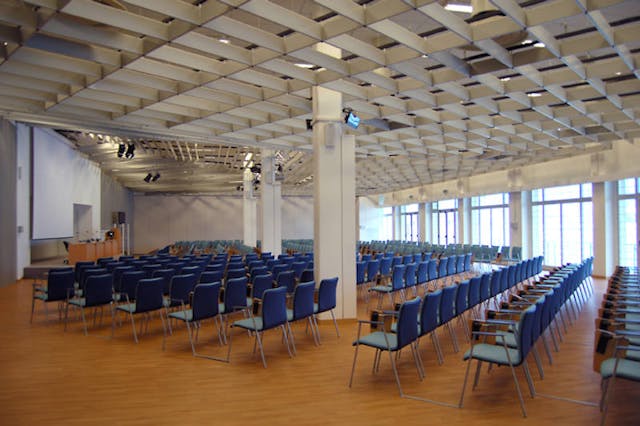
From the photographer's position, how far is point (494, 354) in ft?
14.5

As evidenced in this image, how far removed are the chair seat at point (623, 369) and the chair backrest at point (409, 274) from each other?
5.53 meters

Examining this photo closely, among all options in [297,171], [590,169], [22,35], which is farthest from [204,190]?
[22,35]

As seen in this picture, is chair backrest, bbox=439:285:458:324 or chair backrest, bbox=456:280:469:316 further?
chair backrest, bbox=456:280:469:316

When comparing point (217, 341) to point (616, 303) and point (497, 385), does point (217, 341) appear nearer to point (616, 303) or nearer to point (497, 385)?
point (497, 385)

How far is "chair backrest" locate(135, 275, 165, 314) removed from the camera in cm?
680

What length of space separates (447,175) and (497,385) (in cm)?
1832

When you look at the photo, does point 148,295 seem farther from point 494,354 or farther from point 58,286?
point 494,354

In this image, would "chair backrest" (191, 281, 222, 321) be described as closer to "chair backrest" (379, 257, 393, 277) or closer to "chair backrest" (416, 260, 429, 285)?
"chair backrest" (416, 260, 429, 285)

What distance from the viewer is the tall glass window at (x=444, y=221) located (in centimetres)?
2655

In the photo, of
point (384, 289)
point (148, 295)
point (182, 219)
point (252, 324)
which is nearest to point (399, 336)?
point (252, 324)

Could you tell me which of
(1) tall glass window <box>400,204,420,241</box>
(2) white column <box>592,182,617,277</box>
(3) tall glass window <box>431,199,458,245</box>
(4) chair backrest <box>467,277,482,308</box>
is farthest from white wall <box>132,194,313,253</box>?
(4) chair backrest <box>467,277,482,308</box>

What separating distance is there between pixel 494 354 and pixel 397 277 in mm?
4880

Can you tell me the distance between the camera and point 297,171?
2317 cm

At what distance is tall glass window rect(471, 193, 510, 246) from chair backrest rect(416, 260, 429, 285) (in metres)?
13.2
